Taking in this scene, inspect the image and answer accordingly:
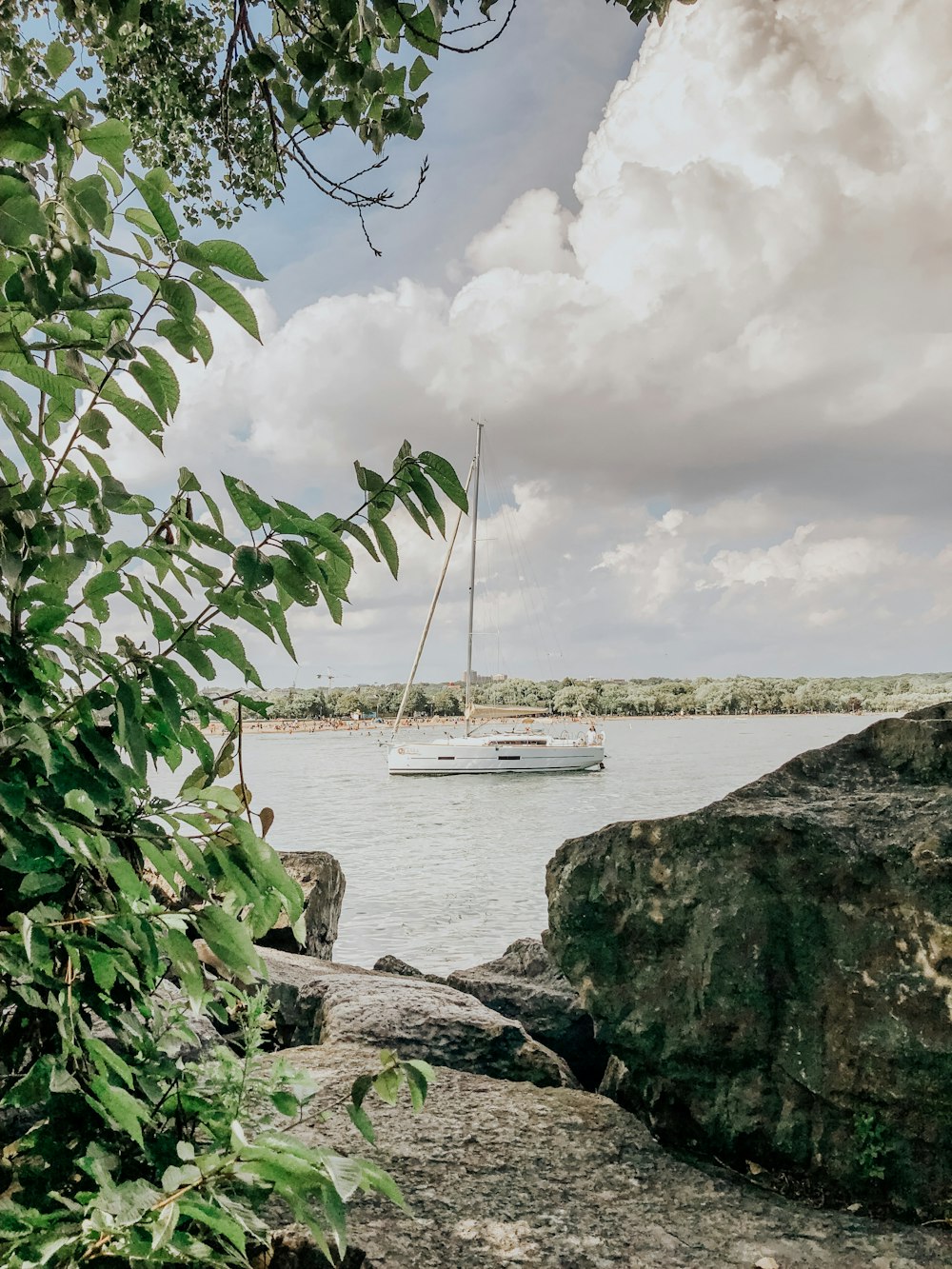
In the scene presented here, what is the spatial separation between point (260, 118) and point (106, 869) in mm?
2925

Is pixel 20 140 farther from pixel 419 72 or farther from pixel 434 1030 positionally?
pixel 434 1030

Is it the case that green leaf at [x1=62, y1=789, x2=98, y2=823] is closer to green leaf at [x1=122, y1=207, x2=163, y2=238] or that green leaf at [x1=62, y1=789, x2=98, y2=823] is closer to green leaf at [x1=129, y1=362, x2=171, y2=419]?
green leaf at [x1=129, y1=362, x2=171, y2=419]

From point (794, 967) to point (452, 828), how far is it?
29729mm

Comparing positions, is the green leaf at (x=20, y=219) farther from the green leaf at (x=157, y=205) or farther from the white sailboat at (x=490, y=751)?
the white sailboat at (x=490, y=751)

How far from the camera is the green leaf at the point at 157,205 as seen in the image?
128 centimetres

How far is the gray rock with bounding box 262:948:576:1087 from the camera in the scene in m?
4.10

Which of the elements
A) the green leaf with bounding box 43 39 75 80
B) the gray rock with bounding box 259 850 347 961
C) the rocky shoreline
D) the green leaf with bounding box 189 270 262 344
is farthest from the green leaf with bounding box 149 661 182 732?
the gray rock with bounding box 259 850 347 961

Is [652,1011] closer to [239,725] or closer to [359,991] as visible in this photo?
[359,991]

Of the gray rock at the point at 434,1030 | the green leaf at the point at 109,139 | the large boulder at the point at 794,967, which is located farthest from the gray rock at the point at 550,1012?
the green leaf at the point at 109,139

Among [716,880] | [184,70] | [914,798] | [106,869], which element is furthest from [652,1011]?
[184,70]

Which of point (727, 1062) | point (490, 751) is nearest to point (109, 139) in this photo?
point (727, 1062)

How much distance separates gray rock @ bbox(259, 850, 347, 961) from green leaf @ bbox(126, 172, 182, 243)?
20.3 feet

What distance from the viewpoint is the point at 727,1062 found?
342cm

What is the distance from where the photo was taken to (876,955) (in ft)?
10.5
